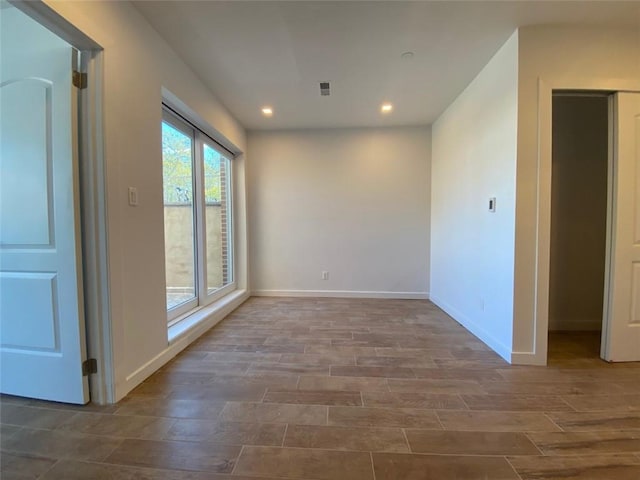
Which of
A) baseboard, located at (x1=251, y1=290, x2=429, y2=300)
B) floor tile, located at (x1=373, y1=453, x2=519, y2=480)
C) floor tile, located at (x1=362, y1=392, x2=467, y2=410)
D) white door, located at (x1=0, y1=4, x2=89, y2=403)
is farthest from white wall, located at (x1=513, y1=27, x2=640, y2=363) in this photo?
white door, located at (x1=0, y1=4, x2=89, y2=403)

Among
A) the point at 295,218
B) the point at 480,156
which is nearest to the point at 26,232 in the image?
the point at 295,218

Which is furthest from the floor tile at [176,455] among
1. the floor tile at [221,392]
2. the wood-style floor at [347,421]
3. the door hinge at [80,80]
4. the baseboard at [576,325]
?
the baseboard at [576,325]

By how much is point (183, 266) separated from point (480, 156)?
3.29m

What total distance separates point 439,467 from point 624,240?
2282mm

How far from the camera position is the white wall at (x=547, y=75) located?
2.08 meters

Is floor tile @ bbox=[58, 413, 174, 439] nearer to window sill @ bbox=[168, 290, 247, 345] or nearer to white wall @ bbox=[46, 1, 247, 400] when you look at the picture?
white wall @ bbox=[46, 1, 247, 400]

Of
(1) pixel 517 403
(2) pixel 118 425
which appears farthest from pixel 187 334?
(1) pixel 517 403

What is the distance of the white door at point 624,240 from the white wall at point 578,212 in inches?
32.3

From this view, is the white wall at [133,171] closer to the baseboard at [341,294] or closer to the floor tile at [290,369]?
the floor tile at [290,369]

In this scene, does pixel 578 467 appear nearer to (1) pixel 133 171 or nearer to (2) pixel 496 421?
(2) pixel 496 421

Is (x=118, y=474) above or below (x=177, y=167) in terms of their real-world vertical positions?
below

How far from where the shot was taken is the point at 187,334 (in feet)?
8.40

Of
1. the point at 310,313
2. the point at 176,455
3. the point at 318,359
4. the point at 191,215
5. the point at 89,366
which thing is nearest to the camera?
the point at 176,455

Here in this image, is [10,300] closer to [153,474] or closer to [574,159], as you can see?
[153,474]
